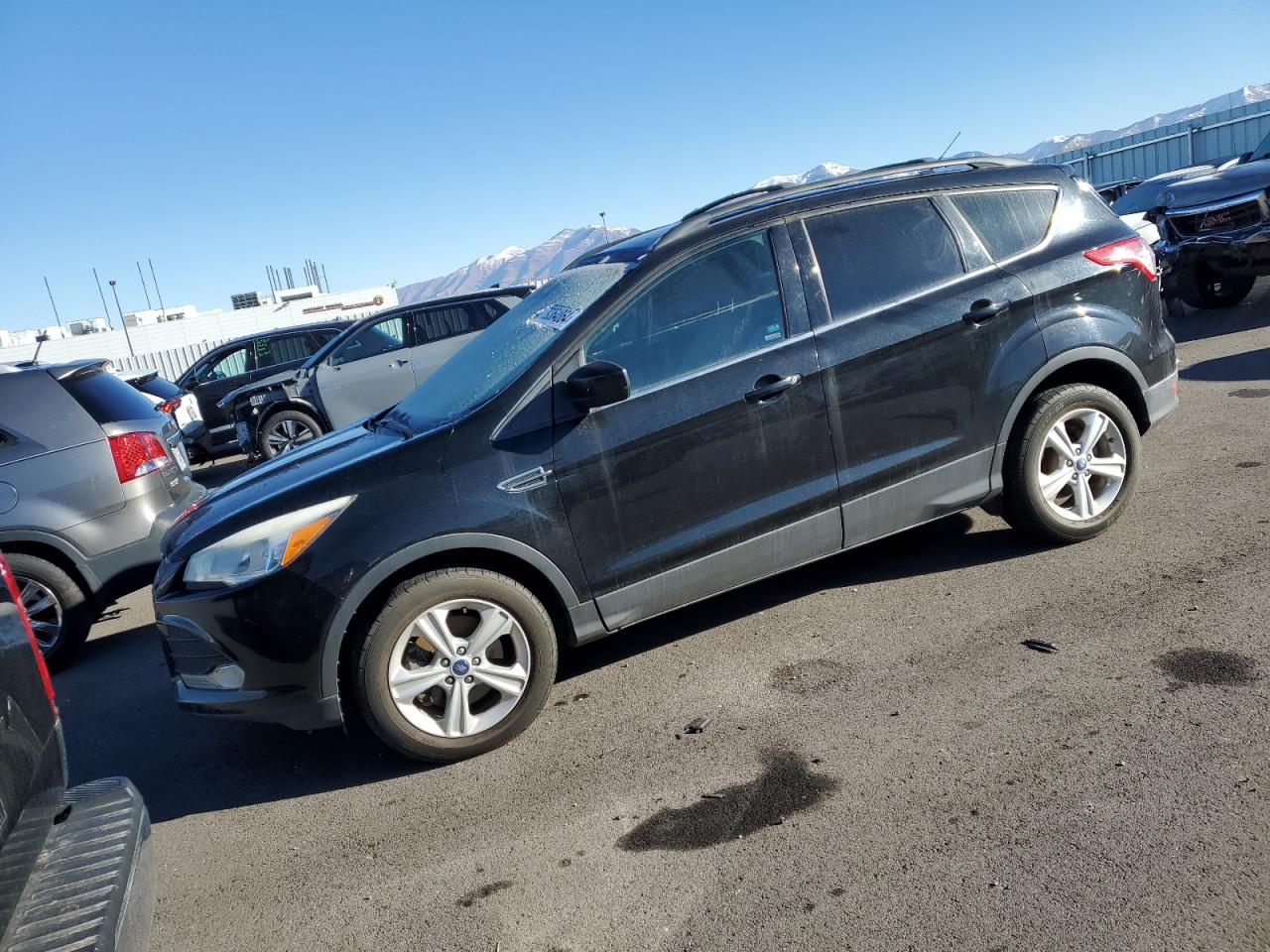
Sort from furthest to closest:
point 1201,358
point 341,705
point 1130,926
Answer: point 1201,358 < point 341,705 < point 1130,926

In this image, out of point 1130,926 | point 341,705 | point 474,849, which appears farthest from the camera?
point 341,705

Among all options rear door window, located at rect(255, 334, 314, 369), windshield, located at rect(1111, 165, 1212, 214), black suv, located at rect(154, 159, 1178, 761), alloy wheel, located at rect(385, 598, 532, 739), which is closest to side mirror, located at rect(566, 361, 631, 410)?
black suv, located at rect(154, 159, 1178, 761)

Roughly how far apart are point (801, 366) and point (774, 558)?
857 millimetres

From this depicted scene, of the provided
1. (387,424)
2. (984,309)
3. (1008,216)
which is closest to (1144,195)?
(1008,216)

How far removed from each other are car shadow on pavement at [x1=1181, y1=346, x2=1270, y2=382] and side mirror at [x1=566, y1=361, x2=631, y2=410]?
6452 mm

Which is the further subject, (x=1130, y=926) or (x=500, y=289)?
(x=500, y=289)

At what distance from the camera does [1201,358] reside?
8922 millimetres

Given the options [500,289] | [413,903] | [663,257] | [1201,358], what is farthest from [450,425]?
[500,289]

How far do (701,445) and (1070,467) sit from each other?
2027 mm

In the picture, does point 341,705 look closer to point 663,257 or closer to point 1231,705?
point 663,257

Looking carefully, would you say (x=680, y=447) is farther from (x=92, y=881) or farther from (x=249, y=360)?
(x=249, y=360)

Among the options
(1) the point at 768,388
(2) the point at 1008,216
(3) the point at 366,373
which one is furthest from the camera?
(3) the point at 366,373

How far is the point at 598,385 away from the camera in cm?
380

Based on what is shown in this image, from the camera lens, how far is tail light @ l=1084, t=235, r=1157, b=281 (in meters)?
4.71
